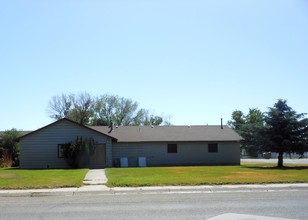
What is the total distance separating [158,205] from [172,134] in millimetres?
29983

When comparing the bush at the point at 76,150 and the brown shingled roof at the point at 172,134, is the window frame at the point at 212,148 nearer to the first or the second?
the brown shingled roof at the point at 172,134

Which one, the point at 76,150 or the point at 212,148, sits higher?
the point at 76,150

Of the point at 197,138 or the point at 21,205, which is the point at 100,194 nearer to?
the point at 21,205

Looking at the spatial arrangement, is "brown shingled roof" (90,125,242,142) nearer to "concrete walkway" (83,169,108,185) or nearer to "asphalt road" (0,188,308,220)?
"concrete walkway" (83,169,108,185)

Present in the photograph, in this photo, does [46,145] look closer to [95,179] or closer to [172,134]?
[172,134]

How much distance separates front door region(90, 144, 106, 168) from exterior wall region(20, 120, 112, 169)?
23.8 inches

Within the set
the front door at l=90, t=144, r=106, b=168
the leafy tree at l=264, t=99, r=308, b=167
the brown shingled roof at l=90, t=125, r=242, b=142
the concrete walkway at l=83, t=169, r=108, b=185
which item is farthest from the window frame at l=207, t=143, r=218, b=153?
the concrete walkway at l=83, t=169, r=108, b=185

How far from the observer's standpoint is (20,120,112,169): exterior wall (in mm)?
35719

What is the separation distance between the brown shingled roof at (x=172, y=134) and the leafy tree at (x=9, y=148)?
894 cm

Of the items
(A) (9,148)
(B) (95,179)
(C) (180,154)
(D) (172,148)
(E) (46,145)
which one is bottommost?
(B) (95,179)

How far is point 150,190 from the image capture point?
15758 millimetres

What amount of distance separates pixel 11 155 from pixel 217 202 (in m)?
33.5

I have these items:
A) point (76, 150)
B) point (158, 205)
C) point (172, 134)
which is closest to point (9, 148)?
point (76, 150)

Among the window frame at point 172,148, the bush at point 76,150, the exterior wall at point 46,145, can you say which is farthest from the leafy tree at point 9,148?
the window frame at point 172,148
